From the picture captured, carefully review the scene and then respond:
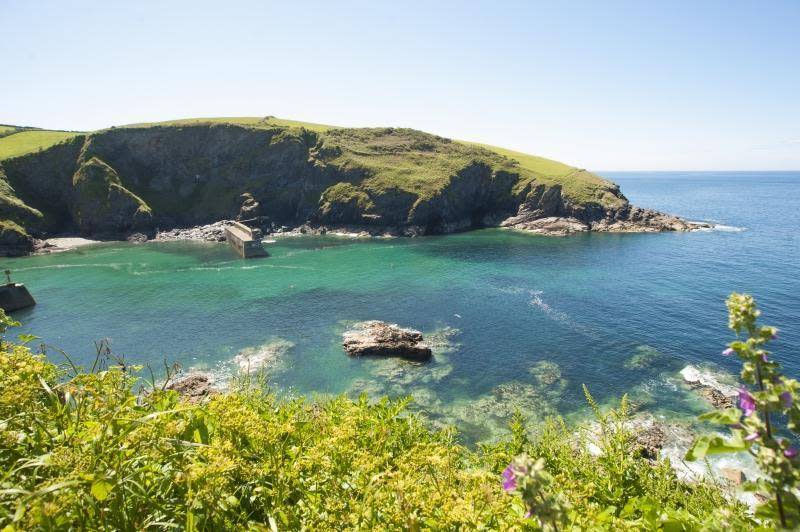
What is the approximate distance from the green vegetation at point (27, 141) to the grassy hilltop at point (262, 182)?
65 cm

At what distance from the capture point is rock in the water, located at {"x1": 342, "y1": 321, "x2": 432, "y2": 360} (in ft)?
146

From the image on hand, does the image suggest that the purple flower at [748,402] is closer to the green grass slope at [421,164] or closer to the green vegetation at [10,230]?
the green grass slope at [421,164]

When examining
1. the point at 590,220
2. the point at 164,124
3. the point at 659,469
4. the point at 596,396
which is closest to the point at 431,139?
the point at 590,220

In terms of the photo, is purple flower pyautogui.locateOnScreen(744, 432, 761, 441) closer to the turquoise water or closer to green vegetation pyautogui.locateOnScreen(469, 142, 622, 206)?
the turquoise water

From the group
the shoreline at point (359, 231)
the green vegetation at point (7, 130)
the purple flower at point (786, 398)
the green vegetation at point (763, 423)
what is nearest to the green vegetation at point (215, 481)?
the green vegetation at point (763, 423)

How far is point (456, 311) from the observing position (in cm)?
5803

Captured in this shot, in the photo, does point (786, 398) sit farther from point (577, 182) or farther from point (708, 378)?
point (577, 182)

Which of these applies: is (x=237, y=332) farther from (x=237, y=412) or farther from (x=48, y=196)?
(x=48, y=196)

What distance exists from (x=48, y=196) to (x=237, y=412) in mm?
160356

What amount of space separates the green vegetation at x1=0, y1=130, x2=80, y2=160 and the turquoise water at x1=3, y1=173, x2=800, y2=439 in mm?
58467

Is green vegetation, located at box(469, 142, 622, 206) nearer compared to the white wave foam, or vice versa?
the white wave foam

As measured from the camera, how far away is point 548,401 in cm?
3609

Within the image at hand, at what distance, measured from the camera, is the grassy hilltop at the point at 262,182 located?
125125mm

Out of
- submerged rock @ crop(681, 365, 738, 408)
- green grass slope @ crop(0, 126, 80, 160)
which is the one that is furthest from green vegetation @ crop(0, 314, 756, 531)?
green grass slope @ crop(0, 126, 80, 160)
